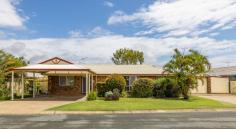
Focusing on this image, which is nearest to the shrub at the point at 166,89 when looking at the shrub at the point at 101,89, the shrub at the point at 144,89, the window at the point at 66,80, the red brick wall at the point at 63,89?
the shrub at the point at 144,89

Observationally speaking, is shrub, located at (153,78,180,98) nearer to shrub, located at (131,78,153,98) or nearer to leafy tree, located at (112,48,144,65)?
shrub, located at (131,78,153,98)

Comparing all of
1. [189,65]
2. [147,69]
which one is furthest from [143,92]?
[147,69]

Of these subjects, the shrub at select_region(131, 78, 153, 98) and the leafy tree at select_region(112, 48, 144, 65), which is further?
the leafy tree at select_region(112, 48, 144, 65)

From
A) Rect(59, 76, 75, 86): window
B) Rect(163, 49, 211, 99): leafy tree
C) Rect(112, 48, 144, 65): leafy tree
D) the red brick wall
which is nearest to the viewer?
Rect(163, 49, 211, 99): leafy tree

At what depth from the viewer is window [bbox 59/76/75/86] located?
45.5 meters

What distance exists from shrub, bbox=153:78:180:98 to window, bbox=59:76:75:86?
11020 millimetres

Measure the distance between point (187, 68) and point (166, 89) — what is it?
359cm

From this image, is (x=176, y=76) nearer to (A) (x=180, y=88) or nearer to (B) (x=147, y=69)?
(A) (x=180, y=88)

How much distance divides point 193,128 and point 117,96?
55.3 ft

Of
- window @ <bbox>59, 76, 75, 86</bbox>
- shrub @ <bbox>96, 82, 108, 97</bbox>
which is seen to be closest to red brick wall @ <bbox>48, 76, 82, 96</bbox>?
window @ <bbox>59, 76, 75, 86</bbox>

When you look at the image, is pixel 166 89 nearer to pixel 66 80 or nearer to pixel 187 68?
pixel 187 68

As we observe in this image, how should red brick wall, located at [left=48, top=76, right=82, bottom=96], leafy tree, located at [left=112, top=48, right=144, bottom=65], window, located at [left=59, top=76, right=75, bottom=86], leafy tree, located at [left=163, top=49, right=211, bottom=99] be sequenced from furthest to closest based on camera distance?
leafy tree, located at [left=112, top=48, right=144, bottom=65]
window, located at [left=59, top=76, right=75, bottom=86]
red brick wall, located at [left=48, top=76, right=82, bottom=96]
leafy tree, located at [left=163, top=49, right=211, bottom=99]

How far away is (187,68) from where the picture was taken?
116ft

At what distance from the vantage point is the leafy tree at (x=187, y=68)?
35.2 meters
